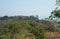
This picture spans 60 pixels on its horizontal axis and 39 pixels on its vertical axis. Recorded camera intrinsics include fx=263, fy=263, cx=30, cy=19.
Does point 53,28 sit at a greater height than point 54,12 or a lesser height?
lesser

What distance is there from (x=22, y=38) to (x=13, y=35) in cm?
58

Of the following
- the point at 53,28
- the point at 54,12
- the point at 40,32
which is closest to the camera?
the point at 40,32

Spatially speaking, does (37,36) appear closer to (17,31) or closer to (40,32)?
(40,32)

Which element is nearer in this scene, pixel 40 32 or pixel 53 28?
pixel 40 32

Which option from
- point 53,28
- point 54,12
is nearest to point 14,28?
point 54,12

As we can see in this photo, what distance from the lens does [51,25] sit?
122 ft

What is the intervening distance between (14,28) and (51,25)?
69.0ft

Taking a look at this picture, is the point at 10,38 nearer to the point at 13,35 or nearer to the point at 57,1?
the point at 13,35

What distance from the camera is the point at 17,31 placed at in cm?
1647

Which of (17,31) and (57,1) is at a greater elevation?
(57,1)

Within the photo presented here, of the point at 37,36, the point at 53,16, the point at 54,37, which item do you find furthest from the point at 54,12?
the point at 37,36

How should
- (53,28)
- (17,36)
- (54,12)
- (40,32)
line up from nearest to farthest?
(17,36) < (40,32) < (54,12) < (53,28)

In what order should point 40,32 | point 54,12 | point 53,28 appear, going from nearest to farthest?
1. point 40,32
2. point 54,12
3. point 53,28

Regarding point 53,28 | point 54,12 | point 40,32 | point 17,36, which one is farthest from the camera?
point 53,28
